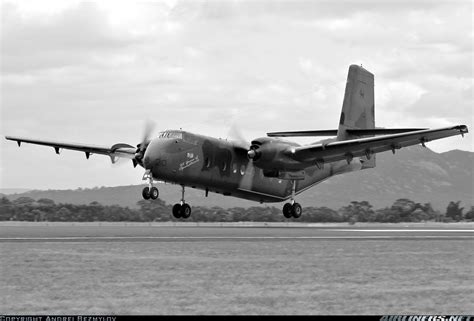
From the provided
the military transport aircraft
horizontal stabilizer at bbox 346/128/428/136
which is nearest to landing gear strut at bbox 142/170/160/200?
the military transport aircraft

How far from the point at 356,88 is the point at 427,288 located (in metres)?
37.6

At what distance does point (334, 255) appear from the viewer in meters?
41.3

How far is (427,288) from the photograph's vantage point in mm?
30031

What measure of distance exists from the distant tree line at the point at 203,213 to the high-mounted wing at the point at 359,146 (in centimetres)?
3259

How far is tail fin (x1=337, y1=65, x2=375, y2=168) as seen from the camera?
2514 inches

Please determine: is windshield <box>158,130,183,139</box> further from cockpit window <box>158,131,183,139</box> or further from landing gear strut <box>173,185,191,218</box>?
landing gear strut <box>173,185,191,218</box>

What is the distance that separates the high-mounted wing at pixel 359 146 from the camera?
49484mm

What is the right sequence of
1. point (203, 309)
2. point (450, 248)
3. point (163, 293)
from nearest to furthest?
point (203, 309) < point (163, 293) < point (450, 248)

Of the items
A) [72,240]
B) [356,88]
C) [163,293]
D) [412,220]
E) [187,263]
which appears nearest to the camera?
[163,293]

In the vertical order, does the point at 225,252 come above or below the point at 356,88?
below

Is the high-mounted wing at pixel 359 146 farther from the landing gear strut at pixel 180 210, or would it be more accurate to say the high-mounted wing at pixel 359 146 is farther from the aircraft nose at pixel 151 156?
the aircraft nose at pixel 151 156

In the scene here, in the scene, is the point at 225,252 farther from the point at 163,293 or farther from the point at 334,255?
the point at 163,293

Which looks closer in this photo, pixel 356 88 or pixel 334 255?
pixel 334 255

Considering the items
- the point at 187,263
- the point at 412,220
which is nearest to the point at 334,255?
the point at 187,263
